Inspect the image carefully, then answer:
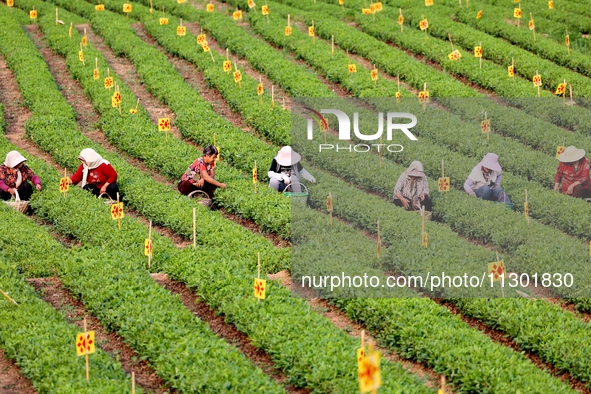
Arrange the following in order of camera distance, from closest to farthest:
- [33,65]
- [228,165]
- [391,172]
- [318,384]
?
1. [318,384]
2. [391,172]
3. [228,165]
4. [33,65]

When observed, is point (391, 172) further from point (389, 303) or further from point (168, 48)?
point (168, 48)

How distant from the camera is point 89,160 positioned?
63.6 feet

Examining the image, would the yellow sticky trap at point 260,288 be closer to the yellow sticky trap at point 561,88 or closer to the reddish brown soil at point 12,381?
the reddish brown soil at point 12,381

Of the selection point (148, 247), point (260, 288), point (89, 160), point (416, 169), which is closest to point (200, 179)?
point (89, 160)

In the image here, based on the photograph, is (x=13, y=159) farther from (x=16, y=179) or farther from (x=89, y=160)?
(x=89, y=160)

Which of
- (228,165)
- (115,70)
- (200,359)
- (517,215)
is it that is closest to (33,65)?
(115,70)

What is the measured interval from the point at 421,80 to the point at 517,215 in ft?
29.2

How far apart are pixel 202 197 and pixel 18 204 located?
10.2ft

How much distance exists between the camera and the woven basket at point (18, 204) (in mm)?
19547

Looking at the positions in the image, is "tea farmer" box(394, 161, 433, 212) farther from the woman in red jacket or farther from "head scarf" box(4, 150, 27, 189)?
"head scarf" box(4, 150, 27, 189)

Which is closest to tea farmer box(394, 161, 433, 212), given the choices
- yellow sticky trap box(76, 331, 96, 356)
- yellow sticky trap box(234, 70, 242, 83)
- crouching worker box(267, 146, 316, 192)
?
crouching worker box(267, 146, 316, 192)

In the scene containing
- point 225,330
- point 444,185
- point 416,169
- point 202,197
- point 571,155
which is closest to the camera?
point 225,330

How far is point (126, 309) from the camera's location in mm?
14656

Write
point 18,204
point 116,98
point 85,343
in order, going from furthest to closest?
point 116,98 < point 18,204 < point 85,343
